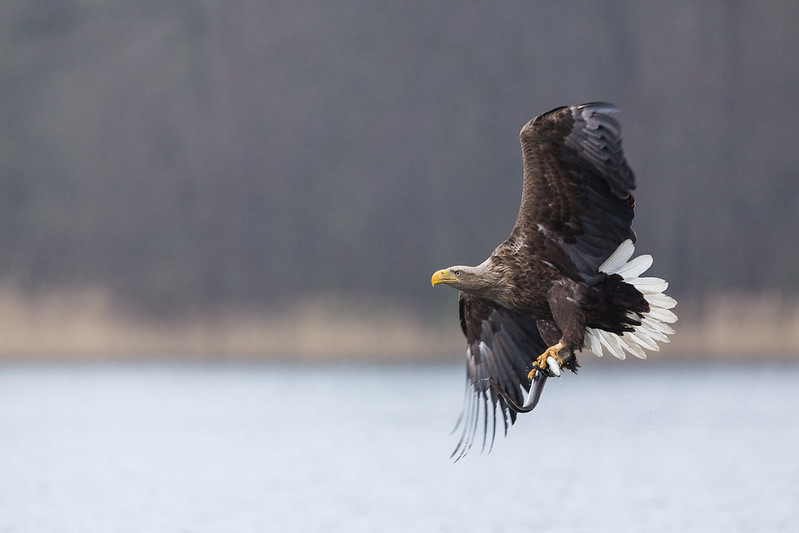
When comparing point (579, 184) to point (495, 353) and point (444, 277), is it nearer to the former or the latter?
point (444, 277)

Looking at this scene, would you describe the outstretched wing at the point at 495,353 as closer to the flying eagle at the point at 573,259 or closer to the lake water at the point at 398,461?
the flying eagle at the point at 573,259

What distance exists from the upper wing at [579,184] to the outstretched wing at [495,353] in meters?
1.18

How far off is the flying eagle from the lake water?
539cm

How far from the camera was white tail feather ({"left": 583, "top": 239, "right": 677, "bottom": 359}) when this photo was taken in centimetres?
996

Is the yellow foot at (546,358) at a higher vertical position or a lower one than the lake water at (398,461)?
higher

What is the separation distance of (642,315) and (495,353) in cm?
141

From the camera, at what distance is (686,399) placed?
1439 inches

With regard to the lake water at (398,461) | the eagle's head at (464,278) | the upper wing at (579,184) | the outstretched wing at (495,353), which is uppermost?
the upper wing at (579,184)

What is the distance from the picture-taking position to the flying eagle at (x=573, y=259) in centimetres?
930

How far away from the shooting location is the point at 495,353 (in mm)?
11031

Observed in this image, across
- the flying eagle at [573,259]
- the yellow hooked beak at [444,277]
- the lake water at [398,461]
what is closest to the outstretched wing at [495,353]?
the flying eagle at [573,259]

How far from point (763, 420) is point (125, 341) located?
91.7ft

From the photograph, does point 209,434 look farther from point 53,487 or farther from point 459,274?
point 459,274

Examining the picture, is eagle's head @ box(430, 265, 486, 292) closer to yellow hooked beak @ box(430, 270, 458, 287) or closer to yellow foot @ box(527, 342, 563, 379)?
yellow hooked beak @ box(430, 270, 458, 287)
